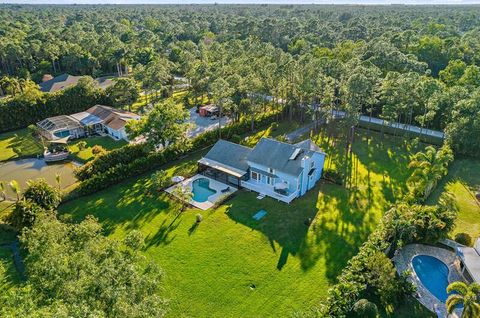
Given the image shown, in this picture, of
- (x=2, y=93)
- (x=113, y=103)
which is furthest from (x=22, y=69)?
(x=113, y=103)

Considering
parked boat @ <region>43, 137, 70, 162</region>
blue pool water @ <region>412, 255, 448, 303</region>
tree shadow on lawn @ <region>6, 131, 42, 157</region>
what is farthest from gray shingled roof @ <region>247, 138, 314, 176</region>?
tree shadow on lawn @ <region>6, 131, 42, 157</region>

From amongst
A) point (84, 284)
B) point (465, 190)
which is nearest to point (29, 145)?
point (84, 284)

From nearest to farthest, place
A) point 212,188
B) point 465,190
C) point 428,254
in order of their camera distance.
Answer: point 428,254 → point 465,190 → point 212,188

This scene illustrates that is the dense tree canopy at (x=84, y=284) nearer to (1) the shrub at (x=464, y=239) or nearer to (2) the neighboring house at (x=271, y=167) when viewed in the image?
(2) the neighboring house at (x=271, y=167)

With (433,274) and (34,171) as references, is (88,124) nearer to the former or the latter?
(34,171)

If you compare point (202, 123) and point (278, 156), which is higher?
point (278, 156)

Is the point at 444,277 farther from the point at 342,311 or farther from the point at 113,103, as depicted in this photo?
the point at 113,103

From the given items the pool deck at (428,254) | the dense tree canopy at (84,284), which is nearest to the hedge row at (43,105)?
the dense tree canopy at (84,284)
